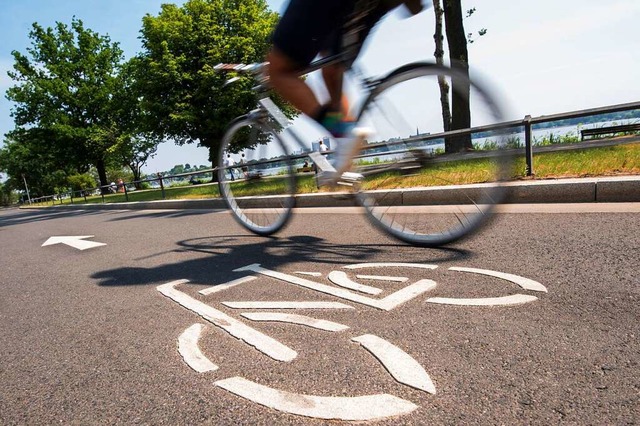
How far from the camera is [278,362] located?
Result: 5.44 feet

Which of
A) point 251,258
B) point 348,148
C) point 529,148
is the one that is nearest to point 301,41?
point 348,148

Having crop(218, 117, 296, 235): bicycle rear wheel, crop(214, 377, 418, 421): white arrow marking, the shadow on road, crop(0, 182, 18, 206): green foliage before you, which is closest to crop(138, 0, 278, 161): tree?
crop(218, 117, 296, 235): bicycle rear wheel

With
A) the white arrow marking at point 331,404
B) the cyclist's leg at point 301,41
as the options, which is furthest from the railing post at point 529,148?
the white arrow marking at point 331,404

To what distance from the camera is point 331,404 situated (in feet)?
4.39

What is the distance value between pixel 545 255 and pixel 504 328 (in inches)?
49.6

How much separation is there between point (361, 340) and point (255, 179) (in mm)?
3355

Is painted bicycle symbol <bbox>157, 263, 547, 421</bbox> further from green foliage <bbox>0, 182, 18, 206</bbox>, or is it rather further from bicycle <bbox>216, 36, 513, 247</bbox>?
green foliage <bbox>0, 182, 18, 206</bbox>

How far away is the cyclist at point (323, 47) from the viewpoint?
279 cm

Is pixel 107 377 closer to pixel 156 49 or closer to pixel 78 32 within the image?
pixel 156 49

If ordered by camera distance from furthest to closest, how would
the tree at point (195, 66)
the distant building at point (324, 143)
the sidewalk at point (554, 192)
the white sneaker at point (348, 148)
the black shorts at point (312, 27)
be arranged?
1. the tree at point (195, 66)
2. the sidewalk at point (554, 192)
3. the distant building at point (324, 143)
4. the white sneaker at point (348, 148)
5. the black shorts at point (312, 27)

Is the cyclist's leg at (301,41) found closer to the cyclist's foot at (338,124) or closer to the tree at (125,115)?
the cyclist's foot at (338,124)

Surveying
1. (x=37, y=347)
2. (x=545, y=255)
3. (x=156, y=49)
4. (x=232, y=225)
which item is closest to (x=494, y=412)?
(x=545, y=255)

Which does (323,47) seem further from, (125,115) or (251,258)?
(125,115)

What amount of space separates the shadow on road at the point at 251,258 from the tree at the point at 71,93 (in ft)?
116
